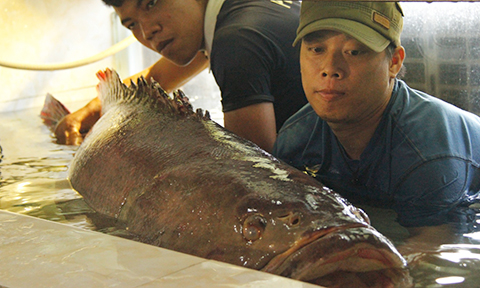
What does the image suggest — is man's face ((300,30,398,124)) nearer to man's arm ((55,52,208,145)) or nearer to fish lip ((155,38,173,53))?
fish lip ((155,38,173,53))

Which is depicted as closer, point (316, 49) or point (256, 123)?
point (316, 49)

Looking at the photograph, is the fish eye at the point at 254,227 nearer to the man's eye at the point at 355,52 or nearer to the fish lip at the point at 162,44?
the man's eye at the point at 355,52

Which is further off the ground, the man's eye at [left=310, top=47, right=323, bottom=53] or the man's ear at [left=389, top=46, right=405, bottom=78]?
the man's eye at [left=310, top=47, right=323, bottom=53]

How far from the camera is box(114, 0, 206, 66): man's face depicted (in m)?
3.59

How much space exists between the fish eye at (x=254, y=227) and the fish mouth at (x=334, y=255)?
4.1 inches

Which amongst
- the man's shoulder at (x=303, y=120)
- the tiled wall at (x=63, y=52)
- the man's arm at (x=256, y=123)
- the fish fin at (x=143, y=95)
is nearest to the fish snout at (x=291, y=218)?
the fish fin at (x=143, y=95)

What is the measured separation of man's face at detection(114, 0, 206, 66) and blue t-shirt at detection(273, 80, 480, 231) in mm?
1404

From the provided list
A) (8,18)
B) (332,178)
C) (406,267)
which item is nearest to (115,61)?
(8,18)

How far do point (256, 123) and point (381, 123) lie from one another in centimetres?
80

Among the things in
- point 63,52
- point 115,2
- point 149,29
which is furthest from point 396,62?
point 63,52

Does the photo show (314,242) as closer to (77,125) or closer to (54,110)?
(77,125)

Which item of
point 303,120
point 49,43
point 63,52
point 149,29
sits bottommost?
point 303,120

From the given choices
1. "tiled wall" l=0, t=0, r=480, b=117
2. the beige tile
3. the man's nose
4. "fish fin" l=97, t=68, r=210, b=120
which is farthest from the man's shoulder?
the beige tile

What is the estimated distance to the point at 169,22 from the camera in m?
3.64
